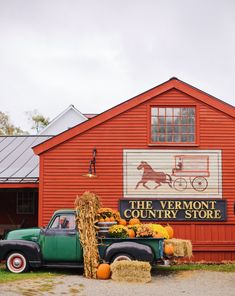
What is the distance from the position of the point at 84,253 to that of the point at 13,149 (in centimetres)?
1032

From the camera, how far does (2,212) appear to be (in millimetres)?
22047

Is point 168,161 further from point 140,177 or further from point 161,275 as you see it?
point 161,275

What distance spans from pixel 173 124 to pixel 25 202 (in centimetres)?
816

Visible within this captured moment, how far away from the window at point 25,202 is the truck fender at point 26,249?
8.26 metres

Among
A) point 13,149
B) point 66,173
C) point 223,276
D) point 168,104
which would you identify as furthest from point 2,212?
point 223,276

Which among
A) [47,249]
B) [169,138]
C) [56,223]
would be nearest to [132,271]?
[47,249]

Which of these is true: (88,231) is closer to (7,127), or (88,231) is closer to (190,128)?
(190,128)

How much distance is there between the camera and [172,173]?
1727 centimetres

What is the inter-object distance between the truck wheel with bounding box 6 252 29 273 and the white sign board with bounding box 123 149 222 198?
15.7ft

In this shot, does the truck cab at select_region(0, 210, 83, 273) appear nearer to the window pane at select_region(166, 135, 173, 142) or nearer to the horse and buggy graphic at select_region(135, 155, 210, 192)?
the horse and buggy graphic at select_region(135, 155, 210, 192)

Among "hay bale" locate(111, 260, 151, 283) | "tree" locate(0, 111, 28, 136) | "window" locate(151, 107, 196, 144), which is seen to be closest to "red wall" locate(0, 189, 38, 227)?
"window" locate(151, 107, 196, 144)

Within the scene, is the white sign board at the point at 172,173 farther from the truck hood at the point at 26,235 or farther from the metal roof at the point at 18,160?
→ the truck hood at the point at 26,235

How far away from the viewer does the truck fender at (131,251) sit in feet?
42.7

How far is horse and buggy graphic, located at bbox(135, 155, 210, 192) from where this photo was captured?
1720 centimetres
